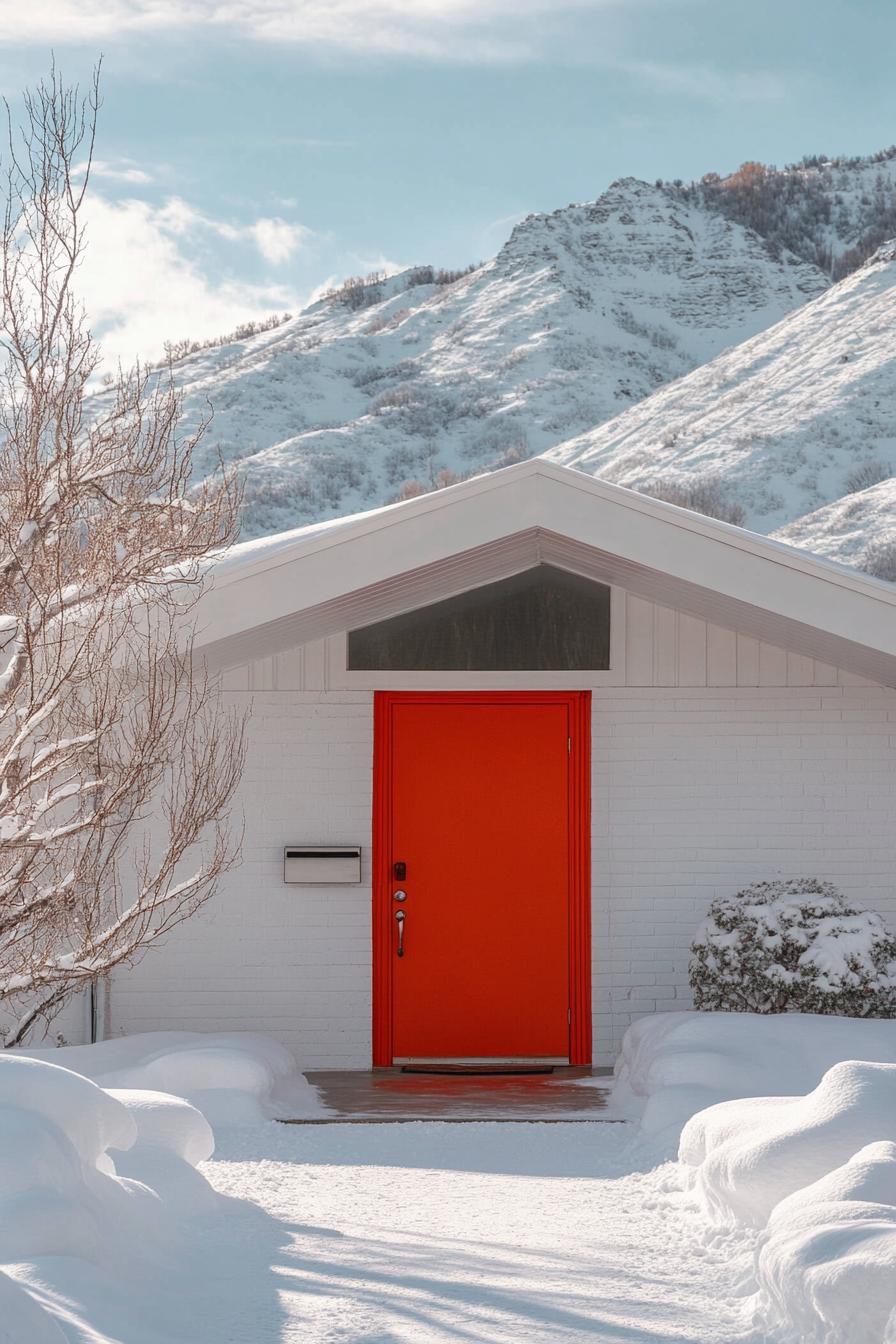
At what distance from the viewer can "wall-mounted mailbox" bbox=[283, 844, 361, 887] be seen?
9.09m

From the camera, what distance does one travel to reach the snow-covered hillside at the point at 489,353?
59406 millimetres

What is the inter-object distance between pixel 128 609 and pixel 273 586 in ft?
2.85

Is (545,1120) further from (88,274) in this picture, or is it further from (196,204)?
(196,204)

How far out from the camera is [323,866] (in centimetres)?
910

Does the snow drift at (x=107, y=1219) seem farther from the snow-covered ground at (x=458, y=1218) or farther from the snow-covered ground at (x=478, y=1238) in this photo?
the snow-covered ground at (x=478, y=1238)

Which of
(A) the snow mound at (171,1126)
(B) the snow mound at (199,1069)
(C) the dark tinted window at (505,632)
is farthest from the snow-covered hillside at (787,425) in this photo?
(A) the snow mound at (171,1126)

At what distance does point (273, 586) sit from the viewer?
7863 millimetres

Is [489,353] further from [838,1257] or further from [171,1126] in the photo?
[838,1257]

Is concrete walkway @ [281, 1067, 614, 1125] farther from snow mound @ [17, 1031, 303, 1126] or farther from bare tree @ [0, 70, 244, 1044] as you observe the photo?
bare tree @ [0, 70, 244, 1044]

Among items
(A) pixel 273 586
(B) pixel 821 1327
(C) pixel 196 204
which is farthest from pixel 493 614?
(C) pixel 196 204

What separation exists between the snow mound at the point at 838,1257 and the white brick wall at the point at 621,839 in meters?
4.46

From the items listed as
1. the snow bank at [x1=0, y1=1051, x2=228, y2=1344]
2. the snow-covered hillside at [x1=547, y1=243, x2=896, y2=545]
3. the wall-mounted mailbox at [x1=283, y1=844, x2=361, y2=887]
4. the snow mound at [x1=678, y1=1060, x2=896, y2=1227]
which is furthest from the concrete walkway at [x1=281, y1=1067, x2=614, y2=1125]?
the snow-covered hillside at [x1=547, y1=243, x2=896, y2=545]

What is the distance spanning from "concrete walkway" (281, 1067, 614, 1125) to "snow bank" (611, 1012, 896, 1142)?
261 millimetres

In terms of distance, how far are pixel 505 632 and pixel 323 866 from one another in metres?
1.87
